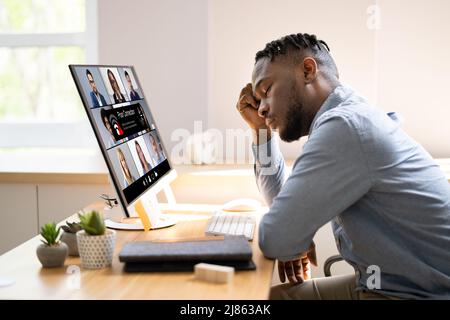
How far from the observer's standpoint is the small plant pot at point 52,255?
1625mm

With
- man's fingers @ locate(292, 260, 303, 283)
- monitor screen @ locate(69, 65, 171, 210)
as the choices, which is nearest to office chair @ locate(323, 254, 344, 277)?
man's fingers @ locate(292, 260, 303, 283)

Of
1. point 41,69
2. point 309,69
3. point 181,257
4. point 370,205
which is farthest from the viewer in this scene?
point 41,69

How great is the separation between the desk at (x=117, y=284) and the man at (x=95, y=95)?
1.31ft

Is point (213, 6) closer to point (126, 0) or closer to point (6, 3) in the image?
point (126, 0)

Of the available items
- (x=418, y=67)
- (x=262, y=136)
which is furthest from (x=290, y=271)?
(x=418, y=67)

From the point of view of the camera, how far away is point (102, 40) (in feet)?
10.2

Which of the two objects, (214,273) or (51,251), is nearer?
(214,273)

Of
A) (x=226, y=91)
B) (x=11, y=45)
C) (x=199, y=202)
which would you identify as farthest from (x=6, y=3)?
(x=199, y=202)

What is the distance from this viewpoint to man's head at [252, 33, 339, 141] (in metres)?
1.94

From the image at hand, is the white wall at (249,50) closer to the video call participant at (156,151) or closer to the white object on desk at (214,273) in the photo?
the video call participant at (156,151)

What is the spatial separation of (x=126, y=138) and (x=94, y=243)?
42 cm

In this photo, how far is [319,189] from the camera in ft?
5.27

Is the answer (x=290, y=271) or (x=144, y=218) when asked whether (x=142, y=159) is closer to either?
(x=144, y=218)
